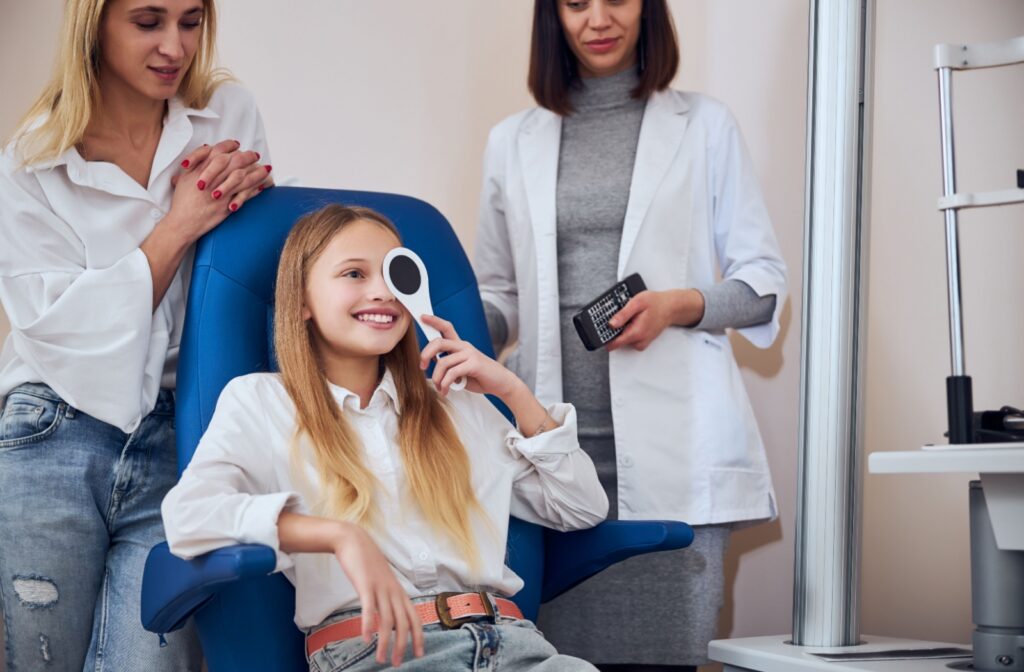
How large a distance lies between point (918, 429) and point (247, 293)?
1.23 meters

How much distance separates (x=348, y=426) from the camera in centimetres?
139

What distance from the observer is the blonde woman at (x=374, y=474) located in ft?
3.79

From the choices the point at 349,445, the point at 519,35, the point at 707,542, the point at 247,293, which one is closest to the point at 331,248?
the point at 247,293

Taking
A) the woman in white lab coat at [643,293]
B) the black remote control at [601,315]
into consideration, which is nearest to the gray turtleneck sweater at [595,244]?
the woman in white lab coat at [643,293]

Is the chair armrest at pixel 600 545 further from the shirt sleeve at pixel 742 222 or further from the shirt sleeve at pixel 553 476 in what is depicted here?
the shirt sleeve at pixel 742 222

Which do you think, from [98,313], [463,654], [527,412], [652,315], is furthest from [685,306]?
[98,313]

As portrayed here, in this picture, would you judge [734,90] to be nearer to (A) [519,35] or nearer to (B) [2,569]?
(A) [519,35]

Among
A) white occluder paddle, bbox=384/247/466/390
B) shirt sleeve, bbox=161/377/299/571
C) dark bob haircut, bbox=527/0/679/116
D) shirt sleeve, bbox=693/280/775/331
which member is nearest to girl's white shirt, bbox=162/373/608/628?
shirt sleeve, bbox=161/377/299/571

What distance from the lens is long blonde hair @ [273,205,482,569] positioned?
1321 millimetres

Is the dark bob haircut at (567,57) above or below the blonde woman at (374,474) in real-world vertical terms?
above

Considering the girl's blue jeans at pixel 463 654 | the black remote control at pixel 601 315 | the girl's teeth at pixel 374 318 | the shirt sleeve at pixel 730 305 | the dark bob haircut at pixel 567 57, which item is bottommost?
the girl's blue jeans at pixel 463 654

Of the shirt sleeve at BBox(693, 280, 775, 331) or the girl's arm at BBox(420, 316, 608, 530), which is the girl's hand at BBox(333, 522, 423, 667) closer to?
the girl's arm at BBox(420, 316, 608, 530)

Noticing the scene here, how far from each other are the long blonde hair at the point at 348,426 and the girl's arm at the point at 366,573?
0.44 feet

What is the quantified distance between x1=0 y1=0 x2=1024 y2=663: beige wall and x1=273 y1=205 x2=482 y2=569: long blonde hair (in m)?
0.60
